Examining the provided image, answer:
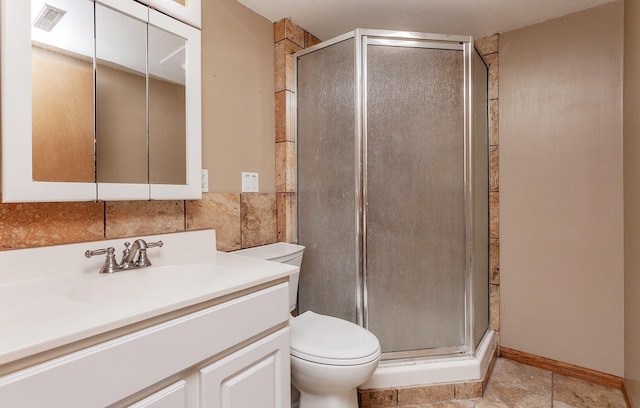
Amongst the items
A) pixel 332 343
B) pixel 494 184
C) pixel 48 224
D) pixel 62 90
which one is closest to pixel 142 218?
pixel 48 224

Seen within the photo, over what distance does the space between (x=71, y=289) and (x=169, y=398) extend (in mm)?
461

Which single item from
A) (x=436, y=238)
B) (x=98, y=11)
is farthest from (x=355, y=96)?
(x=98, y=11)

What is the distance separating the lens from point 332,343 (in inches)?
51.7

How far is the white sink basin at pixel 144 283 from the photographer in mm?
929

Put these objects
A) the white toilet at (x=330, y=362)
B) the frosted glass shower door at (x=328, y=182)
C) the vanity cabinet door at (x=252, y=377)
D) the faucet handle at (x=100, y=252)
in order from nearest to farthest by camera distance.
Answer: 1. the vanity cabinet door at (x=252, y=377)
2. the faucet handle at (x=100, y=252)
3. the white toilet at (x=330, y=362)
4. the frosted glass shower door at (x=328, y=182)

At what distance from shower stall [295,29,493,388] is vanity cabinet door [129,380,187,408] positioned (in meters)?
1.06

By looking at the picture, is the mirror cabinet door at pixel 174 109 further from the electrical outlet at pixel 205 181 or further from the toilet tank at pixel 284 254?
the toilet tank at pixel 284 254

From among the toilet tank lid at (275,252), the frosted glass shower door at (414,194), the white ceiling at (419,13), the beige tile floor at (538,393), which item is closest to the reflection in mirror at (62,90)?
the toilet tank lid at (275,252)

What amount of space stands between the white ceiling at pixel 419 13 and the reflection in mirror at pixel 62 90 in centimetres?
97

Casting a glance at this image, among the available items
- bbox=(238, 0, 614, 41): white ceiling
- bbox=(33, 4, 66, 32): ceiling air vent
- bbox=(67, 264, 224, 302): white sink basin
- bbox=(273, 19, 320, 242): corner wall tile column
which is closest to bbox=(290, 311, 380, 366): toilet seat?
bbox=(67, 264, 224, 302): white sink basin

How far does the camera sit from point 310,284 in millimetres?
1918

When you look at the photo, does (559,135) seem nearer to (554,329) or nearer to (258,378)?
(554,329)

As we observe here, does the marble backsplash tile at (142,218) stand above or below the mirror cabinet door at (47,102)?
below

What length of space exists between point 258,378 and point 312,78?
163 centimetres
